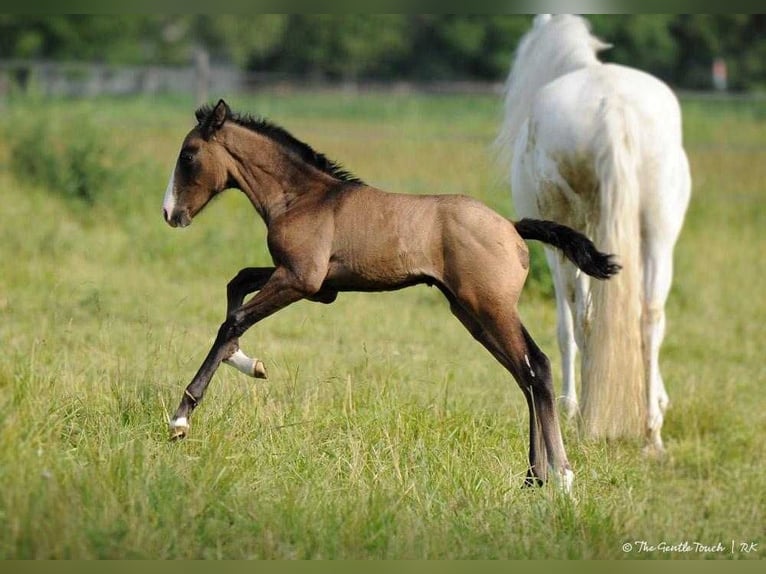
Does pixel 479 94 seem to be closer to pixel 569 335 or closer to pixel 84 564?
pixel 569 335

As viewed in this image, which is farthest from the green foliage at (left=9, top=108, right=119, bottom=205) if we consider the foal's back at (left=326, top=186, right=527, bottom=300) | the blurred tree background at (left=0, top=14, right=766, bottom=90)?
the blurred tree background at (left=0, top=14, right=766, bottom=90)

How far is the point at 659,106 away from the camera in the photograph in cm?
696

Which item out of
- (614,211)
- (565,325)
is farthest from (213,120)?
(565,325)

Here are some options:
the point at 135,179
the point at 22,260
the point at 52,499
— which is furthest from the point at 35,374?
the point at 135,179

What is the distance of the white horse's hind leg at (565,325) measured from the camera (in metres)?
7.28

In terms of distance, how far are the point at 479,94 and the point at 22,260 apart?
84.5ft

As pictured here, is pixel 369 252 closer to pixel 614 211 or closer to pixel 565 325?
pixel 614 211

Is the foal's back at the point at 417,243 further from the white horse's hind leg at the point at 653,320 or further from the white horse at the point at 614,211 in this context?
the white horse's hind leg at the point at 653,320

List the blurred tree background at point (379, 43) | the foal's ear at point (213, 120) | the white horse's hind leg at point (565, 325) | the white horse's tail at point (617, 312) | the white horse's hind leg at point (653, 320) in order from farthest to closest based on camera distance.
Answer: the blurred tree background at point (379, 43) < the white horse's hind leg at point (565, 325) < the white horse's hind leg at point (653, 320) < the white horse's tail at point (617, 312) < the foal's ear at point (213, 120)

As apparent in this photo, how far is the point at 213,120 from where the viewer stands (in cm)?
551

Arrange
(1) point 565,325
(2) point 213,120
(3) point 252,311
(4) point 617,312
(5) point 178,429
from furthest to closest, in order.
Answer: (1) point 565,325 → (4) point 617,312 → (2) point 213,120 → (3) point 252,311 → (5) point 178,429

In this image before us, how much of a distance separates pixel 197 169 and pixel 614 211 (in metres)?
2.43

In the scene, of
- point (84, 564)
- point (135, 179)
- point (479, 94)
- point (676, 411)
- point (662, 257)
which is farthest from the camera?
point (479, 94)

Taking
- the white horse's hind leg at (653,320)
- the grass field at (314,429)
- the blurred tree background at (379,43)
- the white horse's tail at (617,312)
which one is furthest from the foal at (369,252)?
the blurred tree background at (379,43)
